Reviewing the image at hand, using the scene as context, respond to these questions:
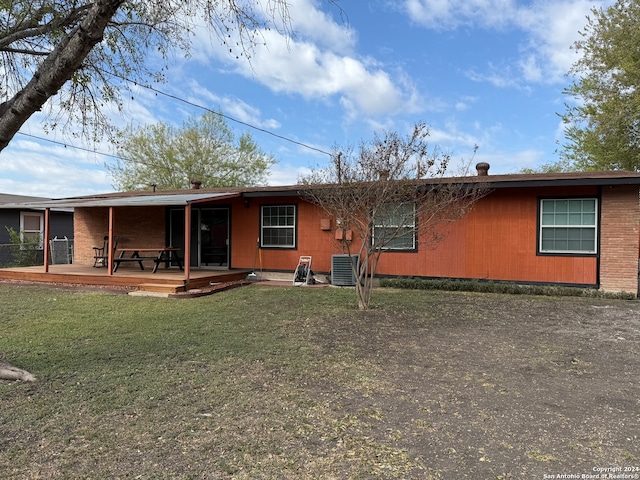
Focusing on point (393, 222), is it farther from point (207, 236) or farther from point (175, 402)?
point (207, 236)

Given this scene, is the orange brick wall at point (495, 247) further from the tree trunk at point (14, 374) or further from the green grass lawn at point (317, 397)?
the tree trunk at point (14, 374)

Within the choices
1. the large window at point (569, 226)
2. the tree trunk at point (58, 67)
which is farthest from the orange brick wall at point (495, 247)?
the tree trunk at point (58, 67)

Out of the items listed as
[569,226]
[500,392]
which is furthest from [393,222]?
[500,392]

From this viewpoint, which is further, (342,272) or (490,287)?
(342,272)

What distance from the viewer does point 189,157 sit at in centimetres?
2552

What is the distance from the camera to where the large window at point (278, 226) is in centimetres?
1200

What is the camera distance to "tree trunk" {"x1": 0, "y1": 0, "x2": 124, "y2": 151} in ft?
11.4

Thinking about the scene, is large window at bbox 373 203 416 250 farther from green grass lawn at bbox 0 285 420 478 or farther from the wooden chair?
the wooden chair

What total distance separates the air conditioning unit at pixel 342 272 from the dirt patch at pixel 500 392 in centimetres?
384

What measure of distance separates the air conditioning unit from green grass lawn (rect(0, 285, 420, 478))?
4133mm

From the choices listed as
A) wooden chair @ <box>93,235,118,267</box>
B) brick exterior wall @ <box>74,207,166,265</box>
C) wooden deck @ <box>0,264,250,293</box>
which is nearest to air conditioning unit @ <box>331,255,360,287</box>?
wooden deck @ <box>0,264,250,293</box>

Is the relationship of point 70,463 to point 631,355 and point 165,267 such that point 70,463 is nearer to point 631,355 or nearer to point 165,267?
point 631,355

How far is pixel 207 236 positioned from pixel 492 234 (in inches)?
325

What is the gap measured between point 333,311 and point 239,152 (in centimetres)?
2058
